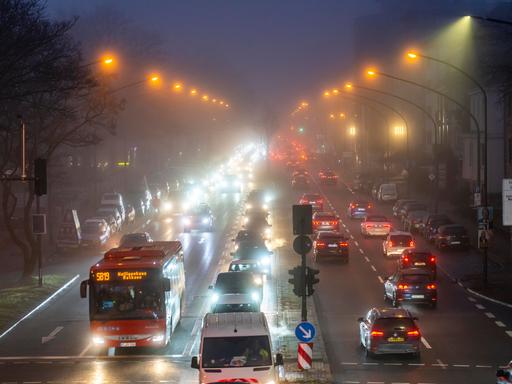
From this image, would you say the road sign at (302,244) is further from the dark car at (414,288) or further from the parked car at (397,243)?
the parked car at (397,243)

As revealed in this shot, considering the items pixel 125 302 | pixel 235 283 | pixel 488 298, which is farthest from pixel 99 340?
pixel 488 298

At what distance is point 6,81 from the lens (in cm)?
3791

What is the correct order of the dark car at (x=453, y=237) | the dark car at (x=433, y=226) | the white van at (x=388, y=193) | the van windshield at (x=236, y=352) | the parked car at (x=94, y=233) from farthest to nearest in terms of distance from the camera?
the white van at (x=388, y=193)
the dark car at (x=433, y=226)
the parked car at (x=94, y=233)
the dark car at (x=453, y=237)
the van windshield at (x=236, y=352)

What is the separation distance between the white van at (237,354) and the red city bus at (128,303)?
6.48 meters

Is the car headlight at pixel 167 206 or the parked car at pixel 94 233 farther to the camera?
the car headlight at pixel 167 206

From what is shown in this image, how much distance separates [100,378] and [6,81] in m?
17.5

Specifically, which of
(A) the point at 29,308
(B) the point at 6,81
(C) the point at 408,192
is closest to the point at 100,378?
(A) the point at 29,308

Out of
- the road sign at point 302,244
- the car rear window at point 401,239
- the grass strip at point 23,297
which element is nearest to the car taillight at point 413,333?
the road sign at point 302,244

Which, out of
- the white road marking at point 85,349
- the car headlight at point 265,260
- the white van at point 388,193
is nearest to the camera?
the white road marking at point 85,349

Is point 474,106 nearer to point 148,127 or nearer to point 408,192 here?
point 408,192

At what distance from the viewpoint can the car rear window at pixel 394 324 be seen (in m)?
26.0

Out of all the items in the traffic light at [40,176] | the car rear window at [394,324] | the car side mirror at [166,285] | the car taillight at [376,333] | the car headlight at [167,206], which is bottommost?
the car taillight at [376,333]

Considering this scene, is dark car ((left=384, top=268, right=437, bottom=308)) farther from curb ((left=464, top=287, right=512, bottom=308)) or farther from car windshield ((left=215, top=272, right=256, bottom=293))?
car windshield ((left=215, top=272, right=256, bottom=293))

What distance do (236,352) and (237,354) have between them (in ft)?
0.20
